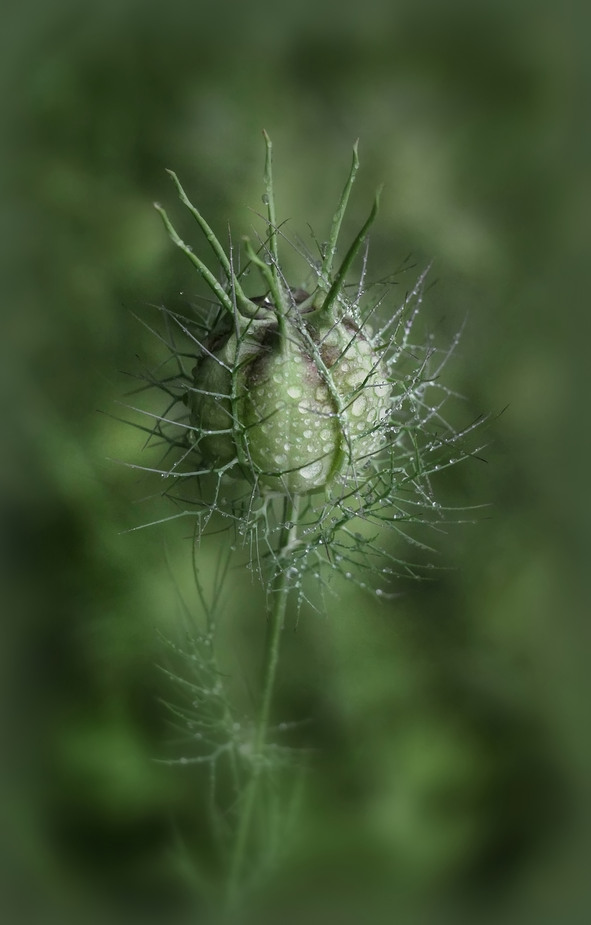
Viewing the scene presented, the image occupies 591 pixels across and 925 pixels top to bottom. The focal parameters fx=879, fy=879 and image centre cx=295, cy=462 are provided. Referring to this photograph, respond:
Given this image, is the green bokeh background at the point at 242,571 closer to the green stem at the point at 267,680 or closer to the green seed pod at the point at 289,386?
the green stem at the point at 267,680

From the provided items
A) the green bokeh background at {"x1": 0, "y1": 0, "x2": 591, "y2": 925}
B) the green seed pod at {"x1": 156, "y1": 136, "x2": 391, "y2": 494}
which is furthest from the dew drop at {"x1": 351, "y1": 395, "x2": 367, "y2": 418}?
the green bokeh background at {"x1": 0, "y1": 0, "x2": 591, "y2": 925}

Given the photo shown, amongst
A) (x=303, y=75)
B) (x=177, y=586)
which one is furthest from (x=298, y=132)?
(x=177, y=586)

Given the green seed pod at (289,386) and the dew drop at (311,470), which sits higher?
the green seed pod at (289,386)

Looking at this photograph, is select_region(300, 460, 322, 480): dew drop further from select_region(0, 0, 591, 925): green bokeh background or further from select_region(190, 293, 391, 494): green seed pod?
select_region(0, 0, 591, 925): green bokeh background

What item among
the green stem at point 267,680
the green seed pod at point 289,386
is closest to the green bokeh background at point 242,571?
the green stem at point 267,680

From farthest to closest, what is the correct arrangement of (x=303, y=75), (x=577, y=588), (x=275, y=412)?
(x=577, y=588)
(x=303, y=75)
(x=275, y=412)

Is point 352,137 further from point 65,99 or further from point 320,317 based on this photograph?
point 320,317
